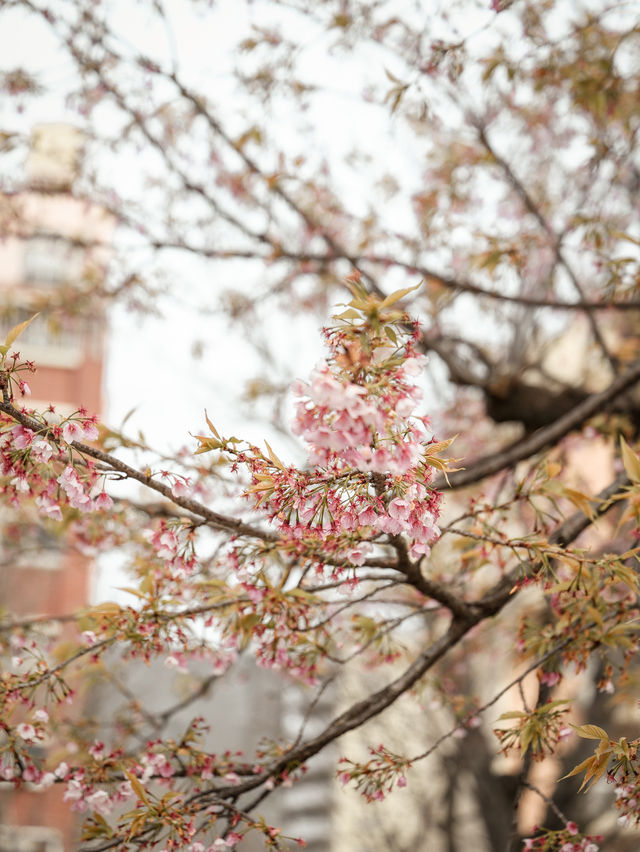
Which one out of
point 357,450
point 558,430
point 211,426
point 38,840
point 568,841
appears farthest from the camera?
point 38,840

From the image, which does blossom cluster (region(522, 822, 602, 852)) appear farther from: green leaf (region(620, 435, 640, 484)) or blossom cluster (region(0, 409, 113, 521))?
blossom cluster (region(0, 409, 113, 521))

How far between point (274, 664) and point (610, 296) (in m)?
1.89

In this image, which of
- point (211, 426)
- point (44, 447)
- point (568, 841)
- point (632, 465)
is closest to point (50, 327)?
point (44, 447)

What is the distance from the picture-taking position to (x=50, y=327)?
4.44 m

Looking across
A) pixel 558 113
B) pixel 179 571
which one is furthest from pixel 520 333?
pixel 179 571

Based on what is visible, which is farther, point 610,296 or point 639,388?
point 639,388

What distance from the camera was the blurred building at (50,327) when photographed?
4406 millimetres

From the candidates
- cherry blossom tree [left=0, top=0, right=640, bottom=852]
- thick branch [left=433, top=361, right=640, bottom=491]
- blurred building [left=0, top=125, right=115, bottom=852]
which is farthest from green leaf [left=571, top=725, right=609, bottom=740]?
blurred building [left=0, top=125, right=115, bottom=852]

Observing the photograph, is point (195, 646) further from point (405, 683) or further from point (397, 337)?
point (397, 337)

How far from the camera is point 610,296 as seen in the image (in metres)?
2.98

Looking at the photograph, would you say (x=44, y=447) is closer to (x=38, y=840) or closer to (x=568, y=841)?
(x=568, y=841)

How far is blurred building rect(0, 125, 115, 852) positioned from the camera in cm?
441

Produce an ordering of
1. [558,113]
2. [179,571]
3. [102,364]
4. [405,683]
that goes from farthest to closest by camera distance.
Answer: [102,364]
[558,113]
[405,683]
[179,571]

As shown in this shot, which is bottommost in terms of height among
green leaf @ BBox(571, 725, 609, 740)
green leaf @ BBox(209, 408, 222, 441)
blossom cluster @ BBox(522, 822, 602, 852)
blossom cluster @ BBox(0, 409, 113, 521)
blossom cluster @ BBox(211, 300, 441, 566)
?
blossom cluster @ BBox(522, 822, 602, 852)
